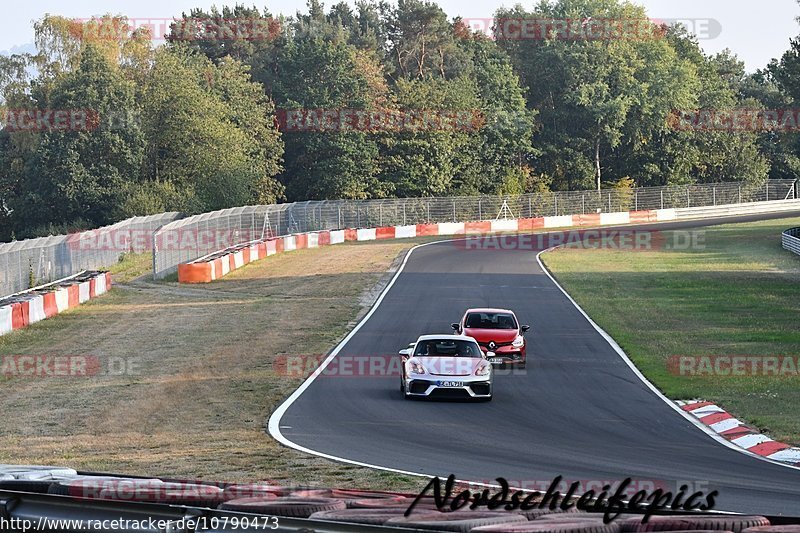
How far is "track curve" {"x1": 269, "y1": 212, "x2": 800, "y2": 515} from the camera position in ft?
45.6

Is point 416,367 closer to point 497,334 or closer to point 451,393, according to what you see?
point 451,393

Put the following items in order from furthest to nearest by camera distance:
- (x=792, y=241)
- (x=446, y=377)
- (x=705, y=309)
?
1. (x=792, y=241)
2. (x=705, y=309)
3. (x=446, y=377)

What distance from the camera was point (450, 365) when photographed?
68.8 feet

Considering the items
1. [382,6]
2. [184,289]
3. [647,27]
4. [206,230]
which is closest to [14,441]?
[184,289]

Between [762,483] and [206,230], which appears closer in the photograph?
[762,483]

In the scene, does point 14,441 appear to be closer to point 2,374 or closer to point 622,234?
point 2,374

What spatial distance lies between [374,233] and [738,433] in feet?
173

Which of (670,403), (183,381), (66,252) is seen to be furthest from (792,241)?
(183,381)

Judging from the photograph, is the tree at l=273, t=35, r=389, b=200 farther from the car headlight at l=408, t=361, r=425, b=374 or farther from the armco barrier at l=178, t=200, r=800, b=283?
the car headlight at l=408, t=361, r=425, b=374

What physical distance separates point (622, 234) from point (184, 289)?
35308 millimetres

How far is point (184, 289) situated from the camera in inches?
1703

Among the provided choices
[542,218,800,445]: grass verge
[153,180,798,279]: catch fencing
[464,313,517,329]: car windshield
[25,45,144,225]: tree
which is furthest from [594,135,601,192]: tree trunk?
[464,313,517,329]: car windshield

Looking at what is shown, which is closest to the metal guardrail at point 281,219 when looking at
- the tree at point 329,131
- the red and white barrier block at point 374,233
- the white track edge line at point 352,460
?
the red and white barrier block at point 374,233

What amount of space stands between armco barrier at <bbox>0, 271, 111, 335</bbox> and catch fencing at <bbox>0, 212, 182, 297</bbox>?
99 cm
